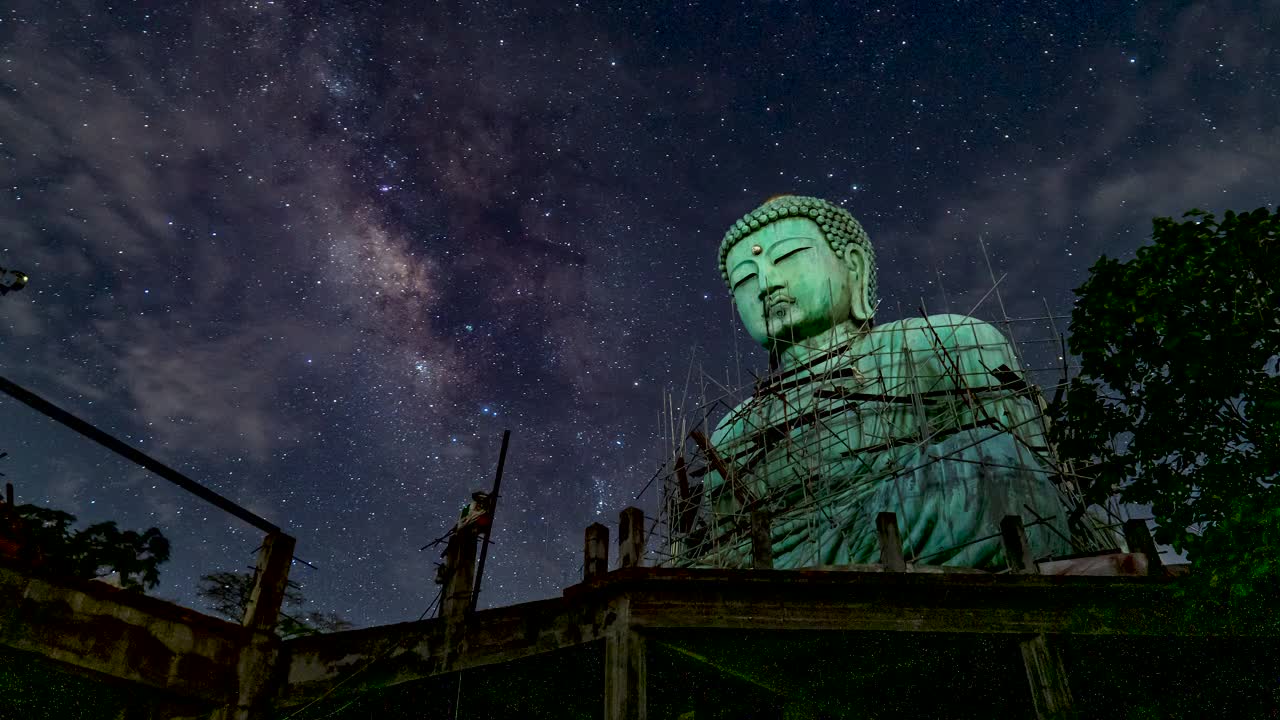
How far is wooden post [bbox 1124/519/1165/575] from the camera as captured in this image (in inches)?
347

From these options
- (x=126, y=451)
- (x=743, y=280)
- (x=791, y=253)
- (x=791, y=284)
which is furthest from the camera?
(x=743, y=280)

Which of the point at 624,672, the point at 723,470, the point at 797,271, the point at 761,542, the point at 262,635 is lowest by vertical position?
the point at 624,672

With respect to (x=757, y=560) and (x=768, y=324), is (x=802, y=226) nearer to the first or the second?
(x=768, y=324)

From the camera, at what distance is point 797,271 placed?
2031 centimetres

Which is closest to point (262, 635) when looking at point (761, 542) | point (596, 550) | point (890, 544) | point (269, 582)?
point (269, 582)

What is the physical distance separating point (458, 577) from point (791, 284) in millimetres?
13132

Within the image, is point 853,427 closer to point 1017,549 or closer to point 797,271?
point 797,271

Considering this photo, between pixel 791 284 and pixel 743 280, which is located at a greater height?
pixel 743 280

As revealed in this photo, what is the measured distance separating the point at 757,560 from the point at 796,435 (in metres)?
7.77

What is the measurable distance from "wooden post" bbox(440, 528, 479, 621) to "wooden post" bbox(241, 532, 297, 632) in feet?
5.99

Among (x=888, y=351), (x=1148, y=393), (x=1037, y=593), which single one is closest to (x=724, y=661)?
(x=1037, y=593)

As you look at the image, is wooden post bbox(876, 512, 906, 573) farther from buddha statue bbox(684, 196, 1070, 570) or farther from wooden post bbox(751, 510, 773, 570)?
buddha statue bbox(684, 196, 1070, 570)

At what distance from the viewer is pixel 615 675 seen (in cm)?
833

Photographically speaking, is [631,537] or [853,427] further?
[853,427]
